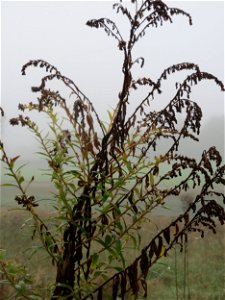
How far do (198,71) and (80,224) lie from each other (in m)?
1.21

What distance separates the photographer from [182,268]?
12.5 m

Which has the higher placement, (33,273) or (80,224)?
(80,224)

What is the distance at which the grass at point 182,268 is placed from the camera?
10.1 m

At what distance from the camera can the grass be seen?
398 inches

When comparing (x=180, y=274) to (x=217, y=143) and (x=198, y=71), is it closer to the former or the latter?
(x=198, y=71)

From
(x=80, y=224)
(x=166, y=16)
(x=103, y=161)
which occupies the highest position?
(x=166, y=16)

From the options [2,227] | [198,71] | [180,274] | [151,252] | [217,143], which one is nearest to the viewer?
[151,252]

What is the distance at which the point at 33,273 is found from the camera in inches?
442

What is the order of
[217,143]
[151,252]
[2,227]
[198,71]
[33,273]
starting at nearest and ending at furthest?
[151,252] → [198,71] → [33,273] → [2,227] → [217,143]

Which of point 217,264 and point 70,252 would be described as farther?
point 217,264

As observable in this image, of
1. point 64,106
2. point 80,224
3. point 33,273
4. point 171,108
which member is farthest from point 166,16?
point 33,273

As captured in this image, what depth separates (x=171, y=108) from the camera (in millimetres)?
2562

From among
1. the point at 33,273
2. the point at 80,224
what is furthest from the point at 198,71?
the point at 33,273

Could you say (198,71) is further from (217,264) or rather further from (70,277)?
(217,264)
